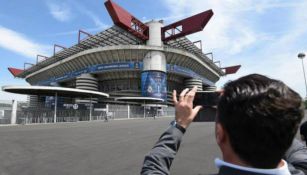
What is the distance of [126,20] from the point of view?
49469mm

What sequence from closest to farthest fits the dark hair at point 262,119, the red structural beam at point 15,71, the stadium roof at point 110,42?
the dark hair at point 262,119 → the stadium roof at point 110,42 → the red structural beam at point 15,71

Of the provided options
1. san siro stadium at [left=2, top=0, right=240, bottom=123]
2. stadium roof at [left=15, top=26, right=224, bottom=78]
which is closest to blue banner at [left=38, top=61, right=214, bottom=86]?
san siro stadium at [left=2, top=0, right=240, bottom=123]

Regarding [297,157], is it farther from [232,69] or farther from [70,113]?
[232,69]

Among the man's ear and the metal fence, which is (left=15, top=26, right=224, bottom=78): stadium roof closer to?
the metal fence

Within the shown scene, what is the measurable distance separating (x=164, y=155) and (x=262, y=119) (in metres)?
0.55

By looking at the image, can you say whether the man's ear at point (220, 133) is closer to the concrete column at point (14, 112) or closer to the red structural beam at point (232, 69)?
the concrete column at point (14, 112)

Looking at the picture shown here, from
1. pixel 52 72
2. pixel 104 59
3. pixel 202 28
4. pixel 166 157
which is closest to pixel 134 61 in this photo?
pixel 104 59

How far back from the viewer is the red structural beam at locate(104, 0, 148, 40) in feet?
152

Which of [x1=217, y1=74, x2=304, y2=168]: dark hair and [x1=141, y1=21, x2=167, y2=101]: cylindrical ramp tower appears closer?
[x1=217, y1=74, x2=304, y2=168]: dark hair

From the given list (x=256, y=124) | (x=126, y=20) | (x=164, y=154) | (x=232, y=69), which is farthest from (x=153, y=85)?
(x=256, y=124)

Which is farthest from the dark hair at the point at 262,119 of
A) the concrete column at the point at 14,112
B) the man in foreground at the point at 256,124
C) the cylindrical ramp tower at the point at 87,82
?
the cylindrical ramp tower at the point at 87,82

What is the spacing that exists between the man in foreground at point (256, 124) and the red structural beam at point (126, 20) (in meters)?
47.6

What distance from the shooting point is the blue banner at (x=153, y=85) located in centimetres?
5388

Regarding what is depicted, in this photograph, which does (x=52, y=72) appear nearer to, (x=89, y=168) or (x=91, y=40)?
(x=91, y=40)
